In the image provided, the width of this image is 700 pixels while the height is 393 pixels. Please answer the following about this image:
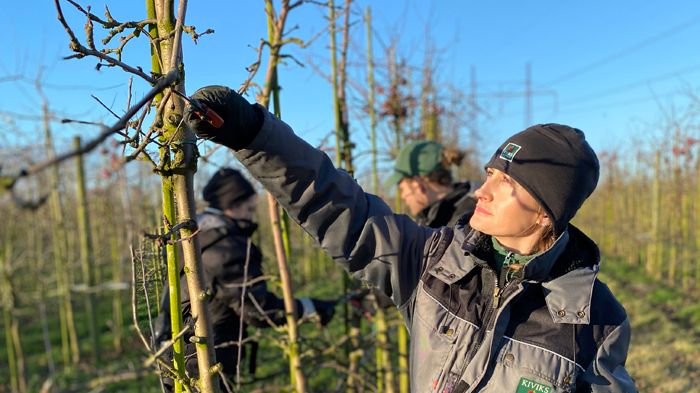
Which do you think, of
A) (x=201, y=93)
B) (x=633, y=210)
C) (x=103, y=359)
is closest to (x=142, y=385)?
(x=103, y=359)

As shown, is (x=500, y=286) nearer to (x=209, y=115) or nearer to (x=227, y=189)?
(x=209, y=115)

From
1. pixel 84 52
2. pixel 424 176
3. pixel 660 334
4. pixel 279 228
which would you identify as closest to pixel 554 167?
pixel 279 228

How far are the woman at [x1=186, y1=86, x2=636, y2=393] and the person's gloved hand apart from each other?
854 millimetres

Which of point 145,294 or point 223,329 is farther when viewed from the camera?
point 223,329

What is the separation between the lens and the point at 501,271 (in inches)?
61.1

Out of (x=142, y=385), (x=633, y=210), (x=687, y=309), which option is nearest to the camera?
(x=142, y=385)

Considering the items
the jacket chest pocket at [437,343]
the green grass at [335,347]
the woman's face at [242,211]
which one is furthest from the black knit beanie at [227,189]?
the jacket chest pocket at [437,343]

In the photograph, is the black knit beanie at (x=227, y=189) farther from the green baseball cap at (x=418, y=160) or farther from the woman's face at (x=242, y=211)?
the green baseball cap at (x=418, y=160)

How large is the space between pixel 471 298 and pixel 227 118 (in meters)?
0.93

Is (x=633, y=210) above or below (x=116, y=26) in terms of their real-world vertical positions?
below

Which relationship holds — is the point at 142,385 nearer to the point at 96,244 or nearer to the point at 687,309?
the point at 96,244

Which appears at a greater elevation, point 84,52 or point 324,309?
point 84,52

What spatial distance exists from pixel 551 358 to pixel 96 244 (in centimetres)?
1306

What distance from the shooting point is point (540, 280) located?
1.49 meters
